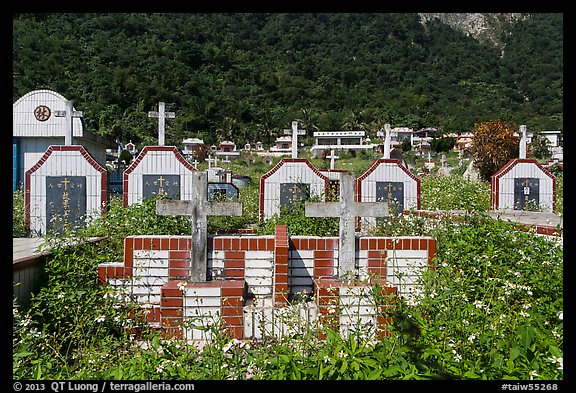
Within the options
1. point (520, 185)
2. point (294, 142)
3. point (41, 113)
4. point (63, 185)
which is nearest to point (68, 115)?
point (63, 185)

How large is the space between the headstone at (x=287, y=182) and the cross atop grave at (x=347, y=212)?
5.30 metres

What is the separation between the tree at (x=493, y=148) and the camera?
2636cm

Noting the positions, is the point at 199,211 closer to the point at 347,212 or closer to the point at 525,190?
the point at 347,212

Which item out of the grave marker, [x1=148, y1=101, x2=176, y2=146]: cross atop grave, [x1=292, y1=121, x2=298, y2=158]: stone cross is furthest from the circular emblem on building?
the grave marker

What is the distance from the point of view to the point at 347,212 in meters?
5.36

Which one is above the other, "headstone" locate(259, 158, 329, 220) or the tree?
the tree

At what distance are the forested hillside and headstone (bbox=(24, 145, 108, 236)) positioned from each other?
38.0 metres

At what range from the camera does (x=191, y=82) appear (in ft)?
224

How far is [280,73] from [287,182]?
71126mm

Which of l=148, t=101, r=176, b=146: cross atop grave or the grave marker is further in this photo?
the grave marker

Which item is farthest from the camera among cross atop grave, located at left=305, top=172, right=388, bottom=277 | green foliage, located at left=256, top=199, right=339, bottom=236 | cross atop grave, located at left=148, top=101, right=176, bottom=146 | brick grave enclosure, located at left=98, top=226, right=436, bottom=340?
cross atop grave, located at left=148, top=101, right=176, bottom=146

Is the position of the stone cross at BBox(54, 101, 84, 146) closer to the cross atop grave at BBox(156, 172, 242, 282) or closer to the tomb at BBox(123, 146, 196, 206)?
the tomb at BBox(123, 146, 196, 206)

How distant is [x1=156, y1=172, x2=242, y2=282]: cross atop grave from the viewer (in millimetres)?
5078

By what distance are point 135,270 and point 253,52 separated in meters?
84.2
